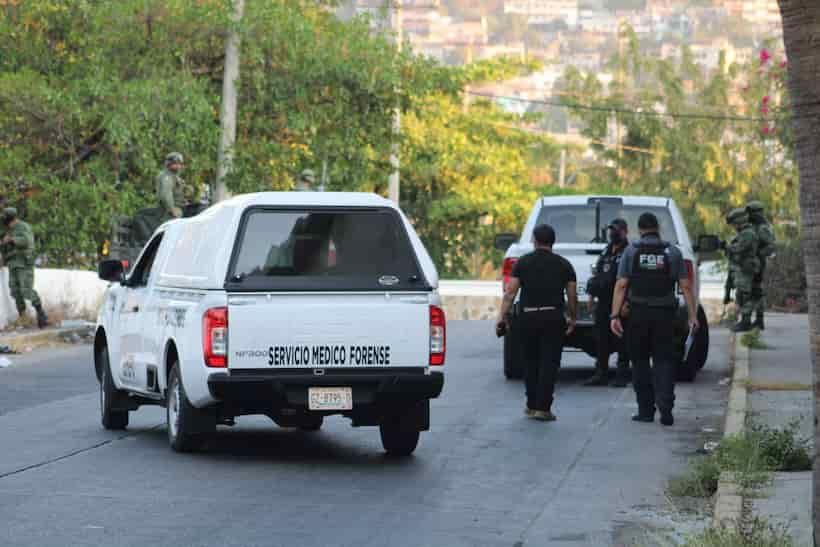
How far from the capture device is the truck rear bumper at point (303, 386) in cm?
1222

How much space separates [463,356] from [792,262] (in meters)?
12.9

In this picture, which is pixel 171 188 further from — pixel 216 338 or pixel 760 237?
pixel 216 338

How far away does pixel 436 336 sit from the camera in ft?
41.4

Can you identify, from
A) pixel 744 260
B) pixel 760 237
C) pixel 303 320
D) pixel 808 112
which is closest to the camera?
pixel 808 112

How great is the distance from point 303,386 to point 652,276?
178 inches

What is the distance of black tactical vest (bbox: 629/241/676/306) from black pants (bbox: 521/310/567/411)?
28.9 inches

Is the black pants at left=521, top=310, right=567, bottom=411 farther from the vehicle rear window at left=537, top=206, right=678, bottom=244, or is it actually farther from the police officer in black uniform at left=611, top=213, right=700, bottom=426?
the vehicle rear window at left=537, top=206, right=678, bottom=244

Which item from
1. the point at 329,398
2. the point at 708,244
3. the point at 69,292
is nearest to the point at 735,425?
the point at 329,398

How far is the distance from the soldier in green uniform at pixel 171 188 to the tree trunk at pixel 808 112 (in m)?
17.4

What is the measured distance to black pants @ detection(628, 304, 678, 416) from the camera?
15719 mm

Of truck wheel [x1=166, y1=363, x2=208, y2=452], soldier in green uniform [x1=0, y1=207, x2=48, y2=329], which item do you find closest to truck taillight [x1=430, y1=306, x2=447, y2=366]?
truck wheel [x1=166, y1=363, x2=208, y2=452]

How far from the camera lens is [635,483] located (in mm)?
12008

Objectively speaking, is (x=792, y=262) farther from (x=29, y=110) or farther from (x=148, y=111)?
(x=29, y=110)

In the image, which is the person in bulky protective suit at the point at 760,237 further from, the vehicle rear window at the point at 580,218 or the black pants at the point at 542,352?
the black pants at the point at 542,352
